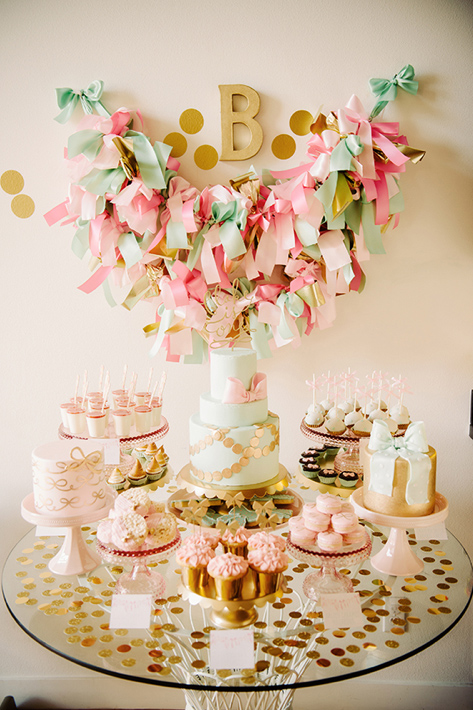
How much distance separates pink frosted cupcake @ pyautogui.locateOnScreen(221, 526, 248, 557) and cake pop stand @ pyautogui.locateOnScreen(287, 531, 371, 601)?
5.5 inches

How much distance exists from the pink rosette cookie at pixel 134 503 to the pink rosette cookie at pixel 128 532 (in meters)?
0.03

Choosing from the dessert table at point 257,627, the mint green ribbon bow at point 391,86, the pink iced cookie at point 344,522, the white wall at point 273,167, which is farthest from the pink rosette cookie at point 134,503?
the mint green ribbon bow at point 391,86

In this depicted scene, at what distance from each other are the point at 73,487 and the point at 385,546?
0.83 metres

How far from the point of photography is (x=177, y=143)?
194 cm

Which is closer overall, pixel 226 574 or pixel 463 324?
pixel 226 574

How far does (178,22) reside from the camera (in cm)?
191

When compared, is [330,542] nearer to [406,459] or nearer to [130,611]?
[406,459]

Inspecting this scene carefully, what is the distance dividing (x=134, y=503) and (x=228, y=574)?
1.08ft

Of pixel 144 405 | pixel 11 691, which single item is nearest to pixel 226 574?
pixel 144 405

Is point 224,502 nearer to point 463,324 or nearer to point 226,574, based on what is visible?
point 226,574

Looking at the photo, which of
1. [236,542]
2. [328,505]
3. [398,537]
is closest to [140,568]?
[236,542]

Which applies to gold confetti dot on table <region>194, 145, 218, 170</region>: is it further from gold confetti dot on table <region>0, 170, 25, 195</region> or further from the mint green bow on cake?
the mint green bow on cake

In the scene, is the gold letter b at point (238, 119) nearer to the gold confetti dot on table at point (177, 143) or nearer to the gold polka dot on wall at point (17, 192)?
the gold confetti dot on table at point (177, 143)

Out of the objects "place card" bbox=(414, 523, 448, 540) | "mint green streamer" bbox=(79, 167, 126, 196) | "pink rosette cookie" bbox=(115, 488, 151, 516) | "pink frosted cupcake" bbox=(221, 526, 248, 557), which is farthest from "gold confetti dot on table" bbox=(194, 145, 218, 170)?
"place card" bbox=(414, 523, 448, 540)
